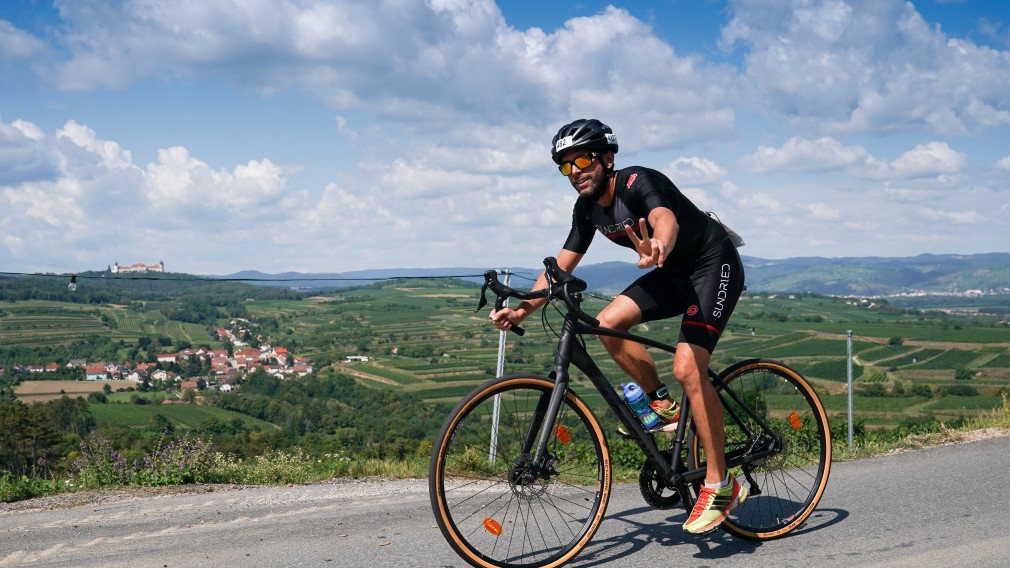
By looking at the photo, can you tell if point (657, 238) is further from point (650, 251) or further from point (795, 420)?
point (795, 420)

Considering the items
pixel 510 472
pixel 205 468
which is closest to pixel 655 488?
pixel 510 472

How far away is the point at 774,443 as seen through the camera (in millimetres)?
5113

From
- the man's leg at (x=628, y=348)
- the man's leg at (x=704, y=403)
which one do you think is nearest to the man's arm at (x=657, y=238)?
the man's leg at (x=628, y=348)

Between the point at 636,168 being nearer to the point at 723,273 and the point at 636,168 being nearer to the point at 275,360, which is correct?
the point at 723,273

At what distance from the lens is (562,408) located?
4188 millimetres

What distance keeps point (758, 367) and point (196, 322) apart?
9361cm

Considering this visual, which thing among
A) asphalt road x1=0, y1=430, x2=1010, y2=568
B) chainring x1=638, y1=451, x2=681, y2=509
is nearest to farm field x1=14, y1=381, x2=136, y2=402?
asphalt road x1=0, y1=430, x2=1010, y2=568

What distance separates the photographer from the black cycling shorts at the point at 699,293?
4.44 meters

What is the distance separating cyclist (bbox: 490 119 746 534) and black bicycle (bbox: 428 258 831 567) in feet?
0.40

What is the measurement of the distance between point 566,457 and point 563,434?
0.20m

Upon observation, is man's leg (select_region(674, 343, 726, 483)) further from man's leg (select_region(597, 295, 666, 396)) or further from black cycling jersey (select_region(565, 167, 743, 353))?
man's leg (select_region(597, 295, 666, 396))

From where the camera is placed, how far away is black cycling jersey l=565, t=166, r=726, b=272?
425cm

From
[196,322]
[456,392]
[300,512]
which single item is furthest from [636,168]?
[196,322]

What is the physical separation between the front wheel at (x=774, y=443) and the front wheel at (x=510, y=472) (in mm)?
977
